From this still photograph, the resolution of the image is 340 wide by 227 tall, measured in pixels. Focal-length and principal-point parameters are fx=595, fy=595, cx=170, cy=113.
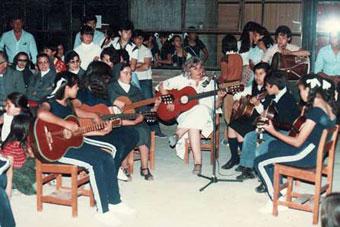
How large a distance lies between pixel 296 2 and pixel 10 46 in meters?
4.15

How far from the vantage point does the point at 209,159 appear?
685cm

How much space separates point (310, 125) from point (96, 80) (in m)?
1.95

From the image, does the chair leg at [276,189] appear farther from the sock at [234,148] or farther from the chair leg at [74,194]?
the chair leg at [74,194]

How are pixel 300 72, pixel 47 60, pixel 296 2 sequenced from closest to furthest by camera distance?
pixel 47 60
pixel 300 72
pixel 296 2

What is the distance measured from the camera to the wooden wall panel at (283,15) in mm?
8984

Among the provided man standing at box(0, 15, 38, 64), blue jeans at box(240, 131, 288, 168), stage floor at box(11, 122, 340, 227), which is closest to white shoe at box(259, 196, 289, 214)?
stage floor at box(11, 122, 340, 227)

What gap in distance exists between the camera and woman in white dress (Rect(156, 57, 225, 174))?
6.23 meters

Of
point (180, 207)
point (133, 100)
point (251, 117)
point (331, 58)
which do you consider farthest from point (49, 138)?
point (331, 58)

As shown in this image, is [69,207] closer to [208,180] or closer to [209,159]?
[208,180]

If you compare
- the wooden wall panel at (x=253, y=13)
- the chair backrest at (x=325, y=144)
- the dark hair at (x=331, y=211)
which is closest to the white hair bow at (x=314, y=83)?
the chair backrest at (x=325, y=144)

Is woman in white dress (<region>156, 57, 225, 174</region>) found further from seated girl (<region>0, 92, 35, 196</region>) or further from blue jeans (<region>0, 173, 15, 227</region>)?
blue jeans (<region>0, 173, 15, 227</region>)

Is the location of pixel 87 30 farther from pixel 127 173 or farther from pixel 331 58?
pixel 331 58

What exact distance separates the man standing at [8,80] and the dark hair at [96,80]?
1.61 m

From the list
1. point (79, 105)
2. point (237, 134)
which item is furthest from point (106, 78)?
point (237, 134)
